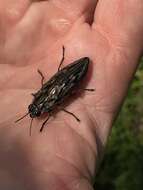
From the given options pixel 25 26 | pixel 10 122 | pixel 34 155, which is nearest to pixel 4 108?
pixel 10 122

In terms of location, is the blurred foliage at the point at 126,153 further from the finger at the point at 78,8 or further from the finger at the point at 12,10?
the finger at the point at 12,10

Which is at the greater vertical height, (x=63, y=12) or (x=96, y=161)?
(x=63, y=12)

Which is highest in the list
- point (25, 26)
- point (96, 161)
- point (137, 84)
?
point (25, 26)

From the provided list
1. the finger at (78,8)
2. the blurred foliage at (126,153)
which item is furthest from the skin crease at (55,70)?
the blurred foliage at (126,153)

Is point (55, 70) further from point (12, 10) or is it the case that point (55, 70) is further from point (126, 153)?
point (126, 153)

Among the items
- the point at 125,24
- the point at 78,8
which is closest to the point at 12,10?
the point at 78,8

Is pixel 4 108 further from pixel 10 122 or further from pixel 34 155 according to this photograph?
pixel 34 155
